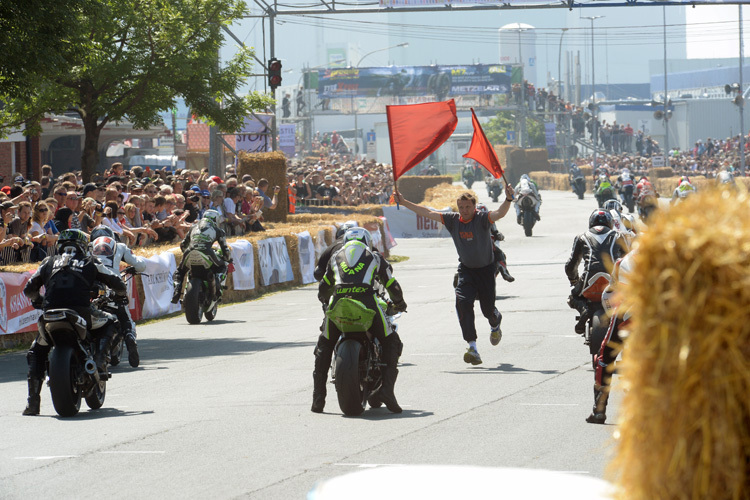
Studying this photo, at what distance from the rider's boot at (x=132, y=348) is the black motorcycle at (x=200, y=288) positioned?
15.2 ft

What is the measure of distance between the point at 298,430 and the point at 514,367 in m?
3.66

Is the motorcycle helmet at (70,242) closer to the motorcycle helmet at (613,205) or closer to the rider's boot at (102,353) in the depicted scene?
the rider's boot at (102,353)

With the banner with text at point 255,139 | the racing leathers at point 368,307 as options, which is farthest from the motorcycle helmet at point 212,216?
the banner with text at point 255,139

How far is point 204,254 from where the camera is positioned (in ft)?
55.5

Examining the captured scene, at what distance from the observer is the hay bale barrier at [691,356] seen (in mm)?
2484

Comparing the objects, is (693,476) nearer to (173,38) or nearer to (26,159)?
(173,38)

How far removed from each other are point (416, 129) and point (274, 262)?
936 cm

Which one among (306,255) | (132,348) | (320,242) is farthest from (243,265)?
(132,348)

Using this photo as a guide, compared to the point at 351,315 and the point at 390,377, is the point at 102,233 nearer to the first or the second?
the point at 351,315

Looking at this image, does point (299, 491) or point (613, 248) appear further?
point (613, 248)

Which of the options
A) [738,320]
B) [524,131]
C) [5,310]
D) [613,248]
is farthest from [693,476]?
[524,131]

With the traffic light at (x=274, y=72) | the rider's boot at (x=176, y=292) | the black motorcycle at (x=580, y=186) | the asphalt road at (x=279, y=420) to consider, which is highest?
the traffic light at (x=274, y=72)

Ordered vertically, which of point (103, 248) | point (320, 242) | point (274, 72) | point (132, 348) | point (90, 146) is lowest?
point (132, 348)

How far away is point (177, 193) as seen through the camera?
2111 cm
